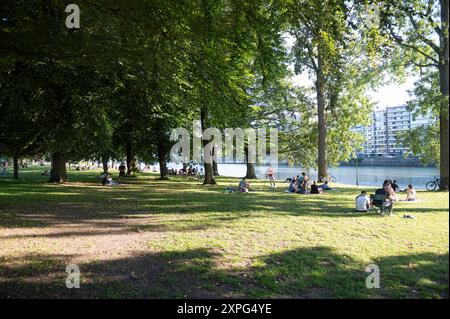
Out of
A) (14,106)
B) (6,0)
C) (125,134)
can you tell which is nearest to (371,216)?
(6,0)

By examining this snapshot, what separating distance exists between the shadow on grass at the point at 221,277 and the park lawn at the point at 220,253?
0.02 meters

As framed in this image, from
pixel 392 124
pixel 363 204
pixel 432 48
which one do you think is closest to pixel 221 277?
pixel 363 204

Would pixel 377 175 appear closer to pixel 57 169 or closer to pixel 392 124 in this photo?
pixel 392 124

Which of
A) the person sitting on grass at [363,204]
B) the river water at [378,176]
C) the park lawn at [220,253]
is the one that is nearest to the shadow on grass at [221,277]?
the park lawn at [220,253]

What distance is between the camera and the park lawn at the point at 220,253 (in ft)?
19.9

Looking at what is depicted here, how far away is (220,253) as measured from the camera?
8188 millimetres

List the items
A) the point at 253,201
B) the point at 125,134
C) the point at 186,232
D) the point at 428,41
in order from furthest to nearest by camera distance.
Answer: the point at 125,134 → the point at 428,41 → the point at 253,201 → the point at 186,232

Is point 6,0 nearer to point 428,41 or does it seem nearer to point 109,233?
point 109,233

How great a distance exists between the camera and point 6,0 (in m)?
9.58

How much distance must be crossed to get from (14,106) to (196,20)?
472 inches

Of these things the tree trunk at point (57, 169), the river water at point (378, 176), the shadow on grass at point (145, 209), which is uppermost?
the tree trunk at point (57, 169)

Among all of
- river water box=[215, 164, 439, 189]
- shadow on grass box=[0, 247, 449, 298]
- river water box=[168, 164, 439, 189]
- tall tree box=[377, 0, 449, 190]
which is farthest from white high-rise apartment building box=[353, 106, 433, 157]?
shadow on grass box=[0, 247, 449, 298]

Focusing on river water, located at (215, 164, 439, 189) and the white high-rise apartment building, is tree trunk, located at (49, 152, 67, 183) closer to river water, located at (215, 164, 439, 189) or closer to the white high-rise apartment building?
the white high-rise apartment building

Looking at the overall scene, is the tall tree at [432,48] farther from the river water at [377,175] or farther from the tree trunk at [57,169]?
the tree trunk at [57,169]
